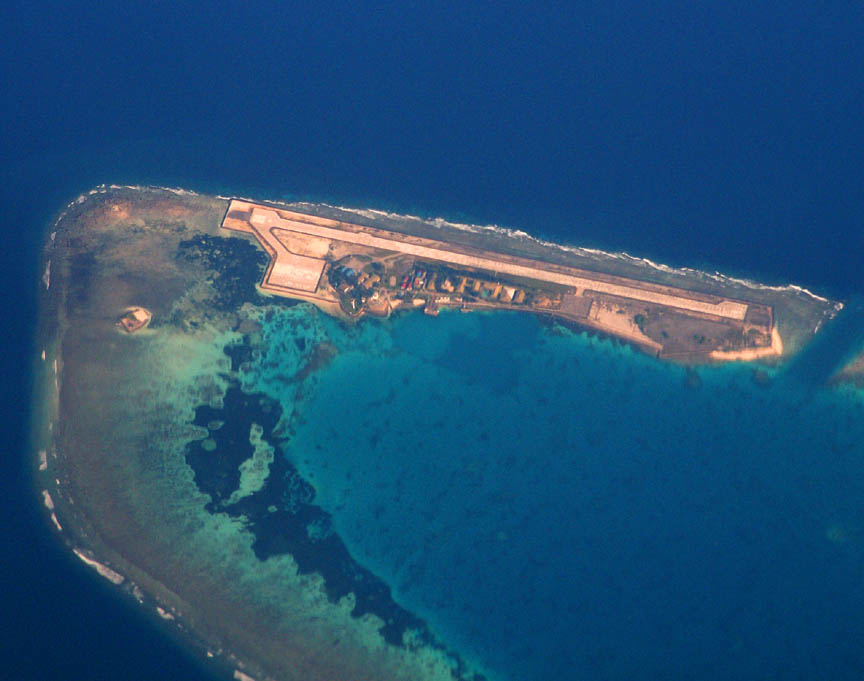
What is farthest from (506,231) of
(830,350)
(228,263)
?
(830,350)

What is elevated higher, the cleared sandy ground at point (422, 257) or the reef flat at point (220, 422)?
the cleared sandy ground at point (422, 257)

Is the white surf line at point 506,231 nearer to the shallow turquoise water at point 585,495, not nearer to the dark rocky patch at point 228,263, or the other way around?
the dark rocky patch at point 228,263

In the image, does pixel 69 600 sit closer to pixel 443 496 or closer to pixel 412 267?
pixel 443 496

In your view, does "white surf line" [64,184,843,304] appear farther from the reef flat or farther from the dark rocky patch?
the dark rocky patch

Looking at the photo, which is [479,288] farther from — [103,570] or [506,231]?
[103,570]

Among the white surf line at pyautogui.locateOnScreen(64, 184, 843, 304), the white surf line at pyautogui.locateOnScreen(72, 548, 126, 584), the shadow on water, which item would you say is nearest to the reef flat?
the white surf line at pyautogui.locateOnScreen(72, 548, 126, 584)

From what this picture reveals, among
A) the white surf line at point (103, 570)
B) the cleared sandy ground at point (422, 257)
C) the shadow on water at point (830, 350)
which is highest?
the shadow on water at point (830, 350)

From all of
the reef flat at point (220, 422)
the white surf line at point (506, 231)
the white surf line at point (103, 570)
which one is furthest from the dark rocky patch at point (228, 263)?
the white surf line at point (103, 570)
